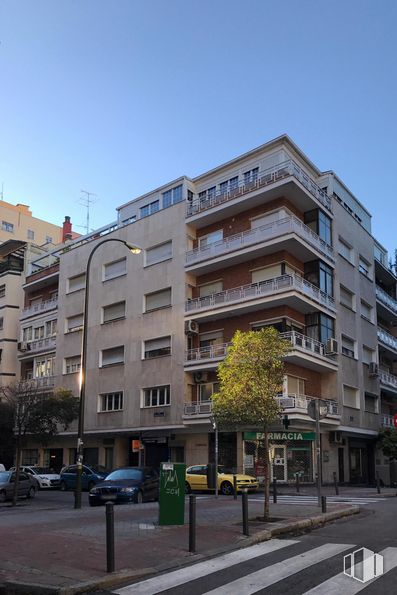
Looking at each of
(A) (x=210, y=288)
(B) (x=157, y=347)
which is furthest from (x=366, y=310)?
(B) (x=157, y=347)

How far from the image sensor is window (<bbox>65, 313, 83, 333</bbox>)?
45438 millimetres

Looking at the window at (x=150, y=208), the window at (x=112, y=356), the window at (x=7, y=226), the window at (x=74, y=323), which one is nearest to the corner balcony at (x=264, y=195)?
the window at (x=150, y=208)

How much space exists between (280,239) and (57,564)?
88.6ft

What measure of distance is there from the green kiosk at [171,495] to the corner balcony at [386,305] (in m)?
35.5

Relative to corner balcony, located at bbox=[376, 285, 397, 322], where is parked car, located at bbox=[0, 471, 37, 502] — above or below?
below

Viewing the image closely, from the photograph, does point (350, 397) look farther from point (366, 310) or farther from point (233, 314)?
point (233, 314)

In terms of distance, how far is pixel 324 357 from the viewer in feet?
114

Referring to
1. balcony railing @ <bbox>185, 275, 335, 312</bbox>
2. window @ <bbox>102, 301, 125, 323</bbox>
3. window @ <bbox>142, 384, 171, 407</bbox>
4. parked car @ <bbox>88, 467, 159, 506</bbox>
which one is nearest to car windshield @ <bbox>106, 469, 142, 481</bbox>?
parked car @ <bbox>88, 467, 159, 506</bbox>

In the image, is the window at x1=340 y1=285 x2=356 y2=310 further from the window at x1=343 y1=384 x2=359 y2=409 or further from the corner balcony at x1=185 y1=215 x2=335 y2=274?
the window at x1=343 y1=384 x2=359 y2=409

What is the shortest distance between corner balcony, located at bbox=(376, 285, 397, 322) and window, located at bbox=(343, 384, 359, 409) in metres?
9.47

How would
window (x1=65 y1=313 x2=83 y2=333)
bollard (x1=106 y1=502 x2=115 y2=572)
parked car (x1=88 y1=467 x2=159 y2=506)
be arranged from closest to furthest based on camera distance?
bollard (x1=106 y1=502 x2=115 y2=572)
parked car (x1=88 y1=467 x2=159 y2=506)
window (x1=65 y1=313 x2=83 y2=333)

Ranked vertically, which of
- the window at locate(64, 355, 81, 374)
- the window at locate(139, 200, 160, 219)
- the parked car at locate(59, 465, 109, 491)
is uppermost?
the window at locate(139, 200, 160, 219)

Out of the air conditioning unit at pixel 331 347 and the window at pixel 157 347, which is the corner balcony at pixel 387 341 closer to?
the air conditioning unit at pixel 331 347

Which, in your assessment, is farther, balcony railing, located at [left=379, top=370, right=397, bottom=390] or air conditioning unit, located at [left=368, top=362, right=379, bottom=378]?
balcony railing, located at [left=379, top=370, right=397, bottom=390]
